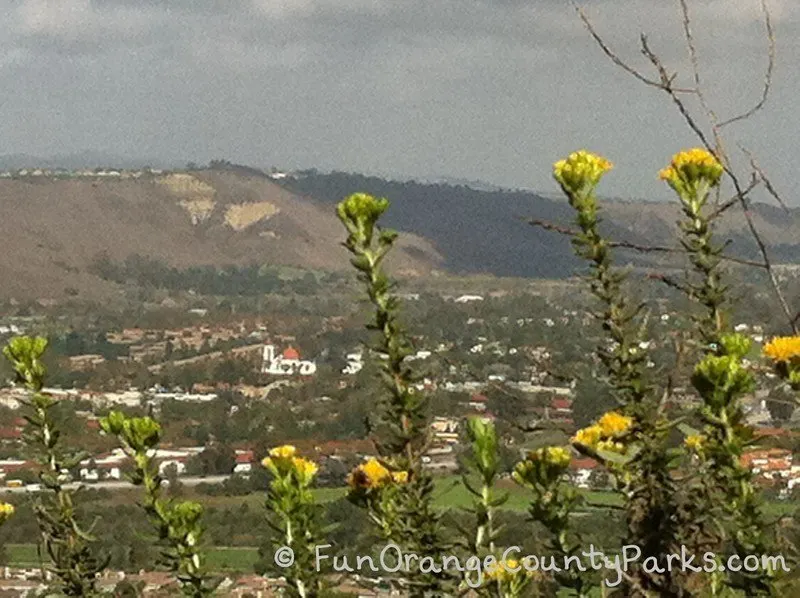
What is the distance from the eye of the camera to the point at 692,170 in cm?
375

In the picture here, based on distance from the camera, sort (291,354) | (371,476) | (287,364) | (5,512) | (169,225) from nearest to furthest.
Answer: (371,476)
(5,512)
(287,364)
(291,354)
(169,225)

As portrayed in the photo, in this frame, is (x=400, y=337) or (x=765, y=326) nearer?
(x=400, y=337)

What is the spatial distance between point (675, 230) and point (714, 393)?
0.90 m

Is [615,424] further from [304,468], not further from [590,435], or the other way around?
[304,468]

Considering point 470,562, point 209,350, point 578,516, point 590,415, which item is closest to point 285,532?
point 470,562

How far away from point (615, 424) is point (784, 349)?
51cm

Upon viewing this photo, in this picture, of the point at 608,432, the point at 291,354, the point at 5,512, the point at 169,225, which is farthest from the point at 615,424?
the point at 169,225

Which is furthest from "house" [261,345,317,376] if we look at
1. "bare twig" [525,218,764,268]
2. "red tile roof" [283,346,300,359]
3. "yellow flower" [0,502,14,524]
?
"bare twig" [525,218,764,268]

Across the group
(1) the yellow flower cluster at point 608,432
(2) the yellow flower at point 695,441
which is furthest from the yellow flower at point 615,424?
(2) the yellow flower at point 695,441

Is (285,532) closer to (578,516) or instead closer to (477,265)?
(578,516)

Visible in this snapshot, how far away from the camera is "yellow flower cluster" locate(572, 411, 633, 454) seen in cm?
336

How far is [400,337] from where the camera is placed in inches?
145

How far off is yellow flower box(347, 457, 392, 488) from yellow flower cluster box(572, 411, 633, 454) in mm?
591

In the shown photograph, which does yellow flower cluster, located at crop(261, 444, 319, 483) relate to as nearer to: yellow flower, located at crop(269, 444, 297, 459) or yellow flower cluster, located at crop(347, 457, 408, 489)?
yellow flower, located at crop(269, 444, 297, 459)
